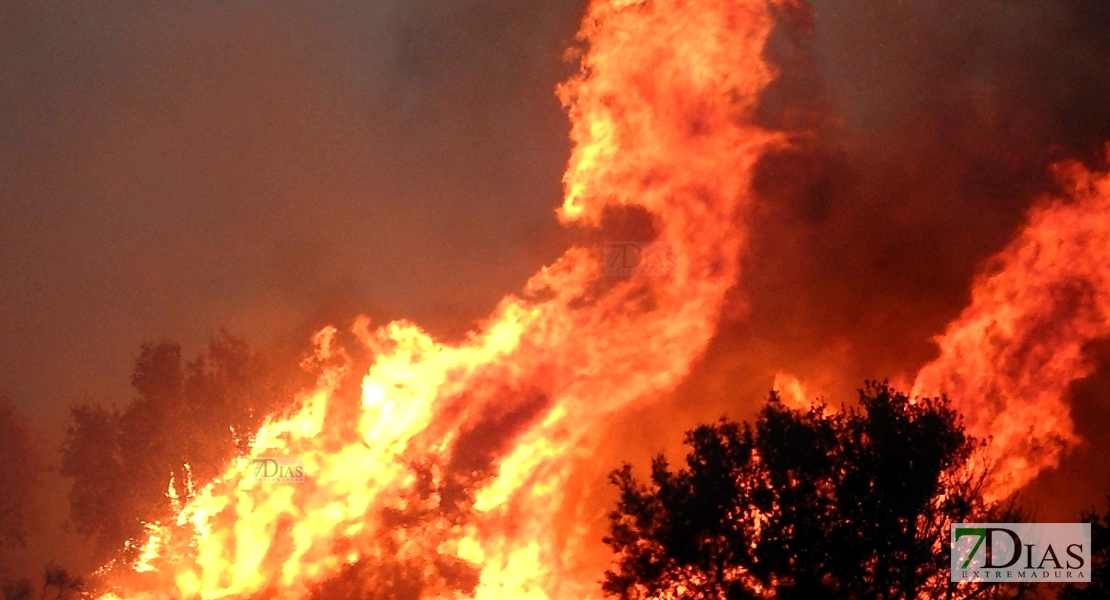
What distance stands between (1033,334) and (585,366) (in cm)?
945

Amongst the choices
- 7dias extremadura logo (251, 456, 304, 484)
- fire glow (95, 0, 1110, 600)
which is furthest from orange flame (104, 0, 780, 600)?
7dias extremadura logo (251, 456, 304, 484)

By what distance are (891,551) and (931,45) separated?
14.0 metres

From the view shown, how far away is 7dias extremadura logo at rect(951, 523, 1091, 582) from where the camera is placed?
15750 mm

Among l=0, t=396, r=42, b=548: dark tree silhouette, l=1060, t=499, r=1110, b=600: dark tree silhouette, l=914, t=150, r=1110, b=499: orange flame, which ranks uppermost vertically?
l=914, t=150, r=1110, b=499: orange flame

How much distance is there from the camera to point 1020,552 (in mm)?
16547

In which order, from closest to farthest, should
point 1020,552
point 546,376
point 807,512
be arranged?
point 807,512
point 1020,552
point 546,376

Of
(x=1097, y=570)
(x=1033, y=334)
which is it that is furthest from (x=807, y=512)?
(x=1033, y=334)

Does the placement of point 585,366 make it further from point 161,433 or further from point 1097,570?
point 161,433

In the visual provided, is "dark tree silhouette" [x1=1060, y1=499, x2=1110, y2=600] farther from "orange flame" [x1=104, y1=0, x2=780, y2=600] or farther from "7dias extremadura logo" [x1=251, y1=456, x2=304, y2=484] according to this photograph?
"7dias extremadura logo" [x1=251, y1=456, x2=304, y2=484]

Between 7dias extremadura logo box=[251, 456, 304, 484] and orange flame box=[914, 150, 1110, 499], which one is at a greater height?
orange flame box=[914, 150, 1110, 499]

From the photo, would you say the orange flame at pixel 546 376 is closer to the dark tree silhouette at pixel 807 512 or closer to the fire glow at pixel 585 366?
the fire glow at pixel 585 366

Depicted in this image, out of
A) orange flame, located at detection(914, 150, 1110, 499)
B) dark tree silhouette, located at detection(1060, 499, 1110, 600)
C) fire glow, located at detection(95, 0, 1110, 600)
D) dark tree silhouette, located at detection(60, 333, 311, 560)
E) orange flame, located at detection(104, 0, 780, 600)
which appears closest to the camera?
dark tree silhouette, located at detection(1060, 499, 1110, 600)

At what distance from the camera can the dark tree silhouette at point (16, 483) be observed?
26750 millimetres

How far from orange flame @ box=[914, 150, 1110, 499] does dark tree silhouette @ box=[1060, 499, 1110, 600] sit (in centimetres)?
503
